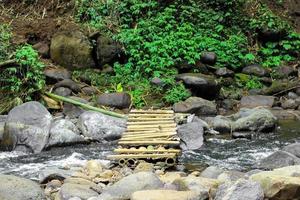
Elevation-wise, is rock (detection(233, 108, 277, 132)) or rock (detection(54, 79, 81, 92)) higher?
rock (detection(54, 79, 81, 92))

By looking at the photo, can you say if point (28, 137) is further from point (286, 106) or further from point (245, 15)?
point (245, 15)

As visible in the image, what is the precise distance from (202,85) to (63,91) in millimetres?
2975

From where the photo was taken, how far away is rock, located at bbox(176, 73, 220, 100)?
11.4 metres

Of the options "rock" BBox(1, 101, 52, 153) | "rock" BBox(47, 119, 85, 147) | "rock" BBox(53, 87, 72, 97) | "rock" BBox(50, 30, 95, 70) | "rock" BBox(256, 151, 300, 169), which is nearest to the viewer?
"rock" BBox(256, 151, 300, 169)

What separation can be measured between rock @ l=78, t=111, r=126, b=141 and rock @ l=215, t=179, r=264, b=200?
420 centimetres

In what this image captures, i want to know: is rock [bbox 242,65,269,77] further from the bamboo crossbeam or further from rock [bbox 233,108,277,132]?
the bamboo crossbeam

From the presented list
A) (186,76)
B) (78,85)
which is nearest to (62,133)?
(78,85)

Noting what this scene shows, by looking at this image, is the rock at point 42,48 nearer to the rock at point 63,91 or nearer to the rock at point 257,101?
the rock at point 63,91

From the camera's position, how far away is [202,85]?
11.4 meters

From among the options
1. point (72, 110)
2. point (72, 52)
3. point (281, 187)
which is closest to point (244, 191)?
point (281, 187)

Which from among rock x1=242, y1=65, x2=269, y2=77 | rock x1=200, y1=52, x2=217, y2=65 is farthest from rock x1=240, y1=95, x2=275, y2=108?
rock x1=200, y1=52, x2=217, y2=65

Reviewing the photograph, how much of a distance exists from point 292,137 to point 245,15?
21.2 feet

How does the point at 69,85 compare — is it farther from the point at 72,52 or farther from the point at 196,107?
the point at 196,107

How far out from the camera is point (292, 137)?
29.6 feet
